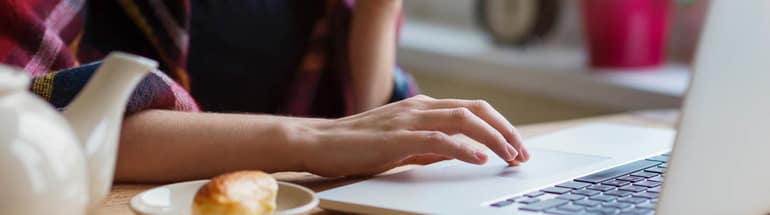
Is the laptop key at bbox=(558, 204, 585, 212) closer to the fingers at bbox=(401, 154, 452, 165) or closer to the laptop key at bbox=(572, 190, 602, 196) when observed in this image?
the laptop key at bbox=(572, 190, 602, 196)

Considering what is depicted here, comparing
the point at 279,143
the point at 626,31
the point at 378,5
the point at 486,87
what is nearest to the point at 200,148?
the point at 279,143

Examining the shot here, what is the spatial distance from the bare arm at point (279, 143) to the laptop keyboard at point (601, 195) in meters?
0.07

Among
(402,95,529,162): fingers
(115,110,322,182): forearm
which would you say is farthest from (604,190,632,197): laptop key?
(115,110,322,182): forearm

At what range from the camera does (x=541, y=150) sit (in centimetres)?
95

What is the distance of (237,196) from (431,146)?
0.68 feet

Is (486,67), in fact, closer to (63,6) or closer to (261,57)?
(261,57)

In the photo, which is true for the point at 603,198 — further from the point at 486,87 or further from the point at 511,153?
the point at 486,87

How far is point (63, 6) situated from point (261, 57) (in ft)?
1.29

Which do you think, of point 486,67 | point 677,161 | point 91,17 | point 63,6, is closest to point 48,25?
point 63,6

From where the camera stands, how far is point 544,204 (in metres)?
0.72

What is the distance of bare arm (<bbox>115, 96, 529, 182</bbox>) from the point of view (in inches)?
32.1

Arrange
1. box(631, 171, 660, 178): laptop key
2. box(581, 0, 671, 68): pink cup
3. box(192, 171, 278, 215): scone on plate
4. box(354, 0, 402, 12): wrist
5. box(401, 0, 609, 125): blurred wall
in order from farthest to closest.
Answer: box(401, 0, 609, 125): blurred wall < box(581, 0, 671, 68): pink cup < box(354, 0, 402, 12): wrist < box(631, 171, 660, 178): laptop key < box(192, 171, 278, 215): scone on plate

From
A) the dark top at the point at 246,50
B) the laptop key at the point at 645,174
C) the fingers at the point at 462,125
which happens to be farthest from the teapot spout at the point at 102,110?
the dark top at the point at 246,50

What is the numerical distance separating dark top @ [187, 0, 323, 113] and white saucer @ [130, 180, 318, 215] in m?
0.65
